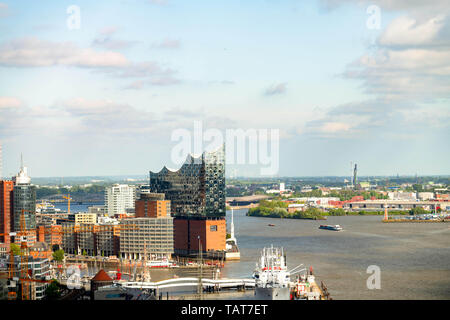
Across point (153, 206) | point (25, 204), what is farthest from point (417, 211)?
point (25, 204)

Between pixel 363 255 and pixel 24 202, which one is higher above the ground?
pixel 24 202

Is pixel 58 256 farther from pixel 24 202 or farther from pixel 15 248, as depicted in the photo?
pixel 24 202

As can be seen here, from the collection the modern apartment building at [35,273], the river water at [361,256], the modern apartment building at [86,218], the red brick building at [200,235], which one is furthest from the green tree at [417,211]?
the modern apartment building at [35,273]

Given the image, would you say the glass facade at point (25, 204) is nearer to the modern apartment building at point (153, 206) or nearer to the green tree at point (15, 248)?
the green tree at point (15, 248)
